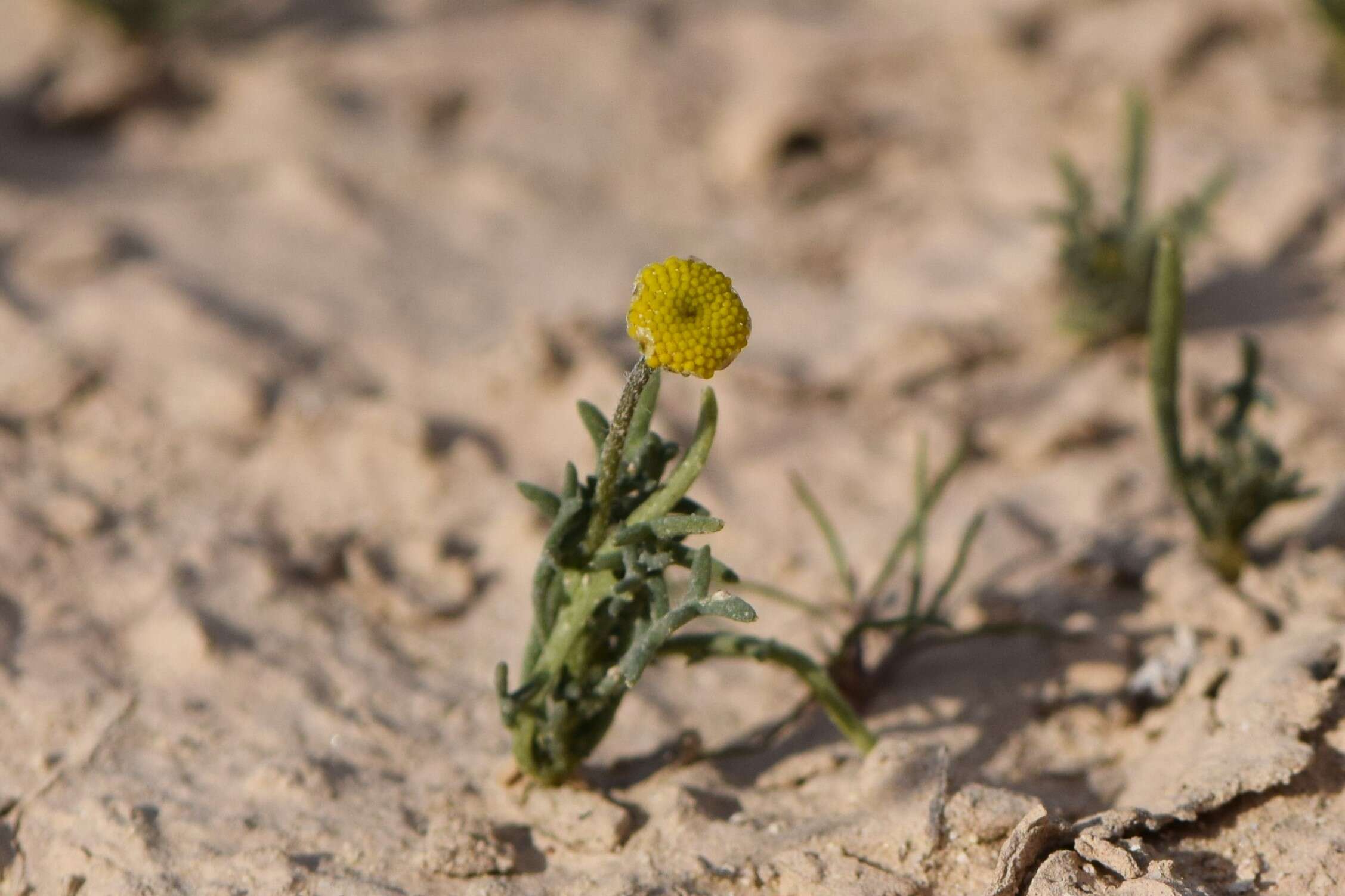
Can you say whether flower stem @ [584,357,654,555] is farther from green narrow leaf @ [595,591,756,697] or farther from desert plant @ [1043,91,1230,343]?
desert plant @ [1043,91,1230,343]

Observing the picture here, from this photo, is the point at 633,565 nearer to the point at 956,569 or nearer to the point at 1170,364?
the point at 956,569

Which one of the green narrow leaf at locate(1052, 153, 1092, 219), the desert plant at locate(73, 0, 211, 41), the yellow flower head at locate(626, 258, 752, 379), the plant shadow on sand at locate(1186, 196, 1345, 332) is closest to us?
the yellow flower head at locate(626, 258, 752, 379)

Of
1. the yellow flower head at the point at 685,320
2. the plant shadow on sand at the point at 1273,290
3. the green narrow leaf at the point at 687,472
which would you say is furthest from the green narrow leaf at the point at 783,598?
the plant shadow on sand at the point at 1273,290

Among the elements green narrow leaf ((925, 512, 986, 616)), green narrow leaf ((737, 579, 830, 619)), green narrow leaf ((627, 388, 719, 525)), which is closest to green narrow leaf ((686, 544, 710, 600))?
green narrow leaf ((627, 388, 719, 525))

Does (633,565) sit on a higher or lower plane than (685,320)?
lower

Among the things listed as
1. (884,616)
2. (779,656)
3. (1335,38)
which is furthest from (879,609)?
(1335,38)

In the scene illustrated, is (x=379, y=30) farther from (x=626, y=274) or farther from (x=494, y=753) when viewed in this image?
(x=494, y=753)

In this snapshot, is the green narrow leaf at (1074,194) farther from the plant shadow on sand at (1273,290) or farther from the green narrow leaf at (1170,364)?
the green narrow leaf at (1170,364)
